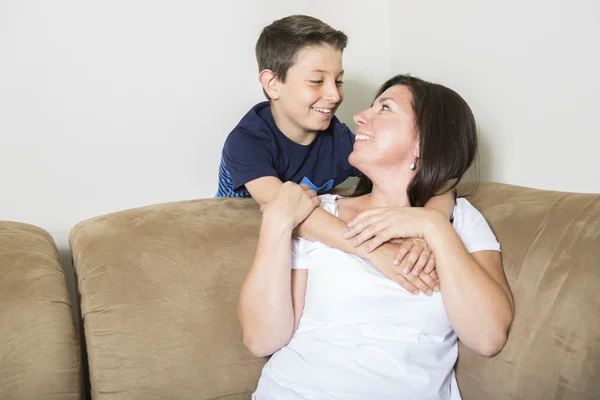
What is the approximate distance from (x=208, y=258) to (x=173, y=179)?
0.70m

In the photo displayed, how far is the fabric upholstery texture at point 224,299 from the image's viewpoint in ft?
4.23

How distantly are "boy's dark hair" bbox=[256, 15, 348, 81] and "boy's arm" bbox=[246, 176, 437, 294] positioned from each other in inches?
25.2

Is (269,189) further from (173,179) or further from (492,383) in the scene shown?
(492,383)

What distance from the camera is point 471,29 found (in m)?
2.11

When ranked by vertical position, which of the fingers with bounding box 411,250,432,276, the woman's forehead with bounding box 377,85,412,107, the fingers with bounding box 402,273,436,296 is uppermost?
the woman's forehead with bounding box 377,85,412,107

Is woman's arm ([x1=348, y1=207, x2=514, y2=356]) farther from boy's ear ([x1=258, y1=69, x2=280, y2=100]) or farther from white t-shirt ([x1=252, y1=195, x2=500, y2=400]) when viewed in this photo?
boy's ear ([x1=258, y1=69, x2=280, y2=100])

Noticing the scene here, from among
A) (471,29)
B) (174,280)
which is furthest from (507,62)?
(174,280)

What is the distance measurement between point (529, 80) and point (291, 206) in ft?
2.87

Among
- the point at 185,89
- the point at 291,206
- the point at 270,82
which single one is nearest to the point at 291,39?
the point at 270,82

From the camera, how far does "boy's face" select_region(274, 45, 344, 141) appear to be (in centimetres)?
197

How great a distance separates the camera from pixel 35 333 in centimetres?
145

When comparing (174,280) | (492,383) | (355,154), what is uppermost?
(355,154)

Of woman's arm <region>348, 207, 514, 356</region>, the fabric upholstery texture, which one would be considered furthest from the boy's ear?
woman's arm <region>348, 207, 514, 356</region>

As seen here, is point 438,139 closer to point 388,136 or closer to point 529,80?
point 388,136
